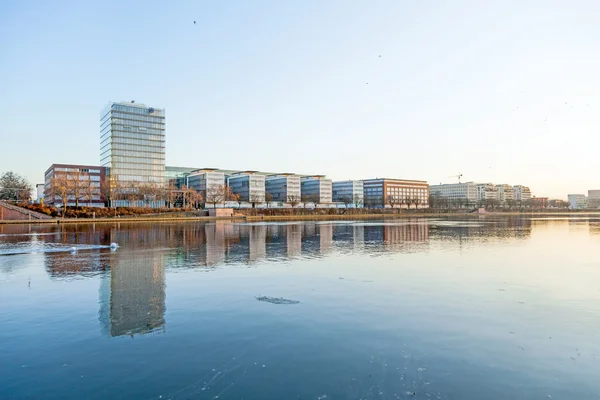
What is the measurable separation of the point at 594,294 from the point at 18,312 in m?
18.0

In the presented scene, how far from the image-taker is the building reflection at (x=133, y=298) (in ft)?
33.9

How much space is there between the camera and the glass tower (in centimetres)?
14325

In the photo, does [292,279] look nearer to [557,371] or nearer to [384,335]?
[384,335]

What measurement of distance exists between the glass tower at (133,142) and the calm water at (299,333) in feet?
440

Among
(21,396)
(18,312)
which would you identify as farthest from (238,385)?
(18,312)

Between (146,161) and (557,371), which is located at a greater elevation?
(146,161)

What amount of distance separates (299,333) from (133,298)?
6240 mm

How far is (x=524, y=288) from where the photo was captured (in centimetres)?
1510

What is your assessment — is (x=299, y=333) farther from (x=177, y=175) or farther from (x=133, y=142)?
(x=177, y=175)

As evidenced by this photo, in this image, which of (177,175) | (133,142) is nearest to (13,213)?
(133,142)

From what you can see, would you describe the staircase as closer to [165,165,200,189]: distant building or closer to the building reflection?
the building reflection

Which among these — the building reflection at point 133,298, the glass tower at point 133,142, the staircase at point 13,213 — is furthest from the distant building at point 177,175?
the building reflection at point 133,298

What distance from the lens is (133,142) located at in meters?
146

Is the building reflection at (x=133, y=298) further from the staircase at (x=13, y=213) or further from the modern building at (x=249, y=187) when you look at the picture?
the modern building at (x=249, y=187)
